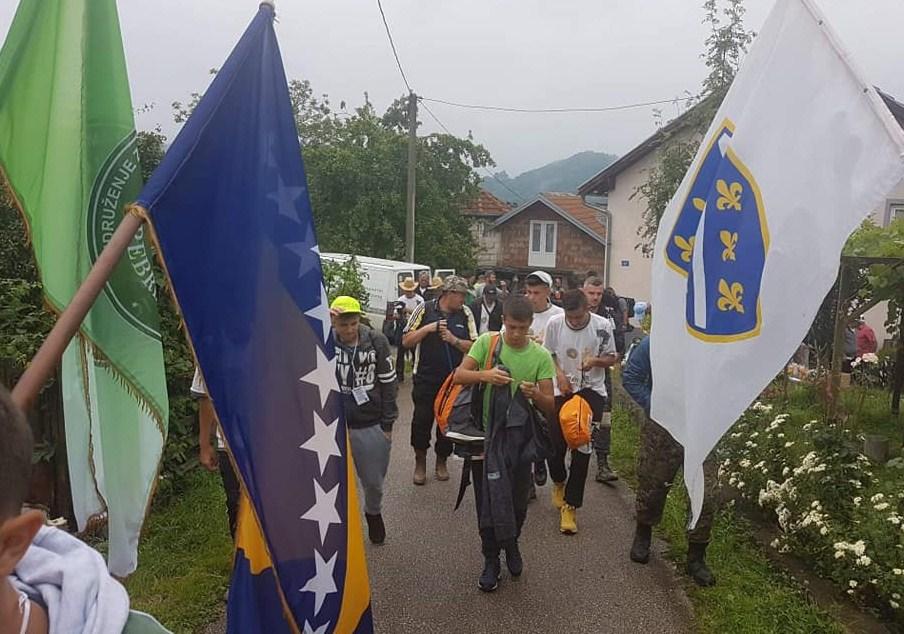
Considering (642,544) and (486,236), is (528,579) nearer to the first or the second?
(642,544)

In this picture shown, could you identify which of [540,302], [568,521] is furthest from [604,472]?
[540,302]

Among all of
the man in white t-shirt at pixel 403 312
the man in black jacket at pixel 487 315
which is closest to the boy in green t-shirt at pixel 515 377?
the man in black jacket at pixel 487 315

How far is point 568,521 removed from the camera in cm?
543

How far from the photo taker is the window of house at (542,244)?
34.2 metres

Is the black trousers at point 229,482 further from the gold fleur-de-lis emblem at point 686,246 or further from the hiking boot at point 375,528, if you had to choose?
the gold fleur-de-lis emblem at point 686,246

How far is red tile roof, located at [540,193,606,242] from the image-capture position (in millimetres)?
33250

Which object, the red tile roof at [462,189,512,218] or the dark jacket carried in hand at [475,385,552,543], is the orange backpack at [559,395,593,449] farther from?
the red tile roof at [462,189,512,218]

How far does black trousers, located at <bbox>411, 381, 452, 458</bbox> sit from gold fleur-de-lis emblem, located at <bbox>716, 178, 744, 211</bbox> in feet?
13.3

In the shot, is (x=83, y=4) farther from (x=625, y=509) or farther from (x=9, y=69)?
(x=625, y=509)

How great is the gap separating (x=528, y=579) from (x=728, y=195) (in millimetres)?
2854

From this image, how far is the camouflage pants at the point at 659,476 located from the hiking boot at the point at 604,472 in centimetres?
185

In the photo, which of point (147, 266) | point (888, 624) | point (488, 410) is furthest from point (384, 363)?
point (888, 624)

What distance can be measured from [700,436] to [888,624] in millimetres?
1949

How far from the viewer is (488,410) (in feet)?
15.1
